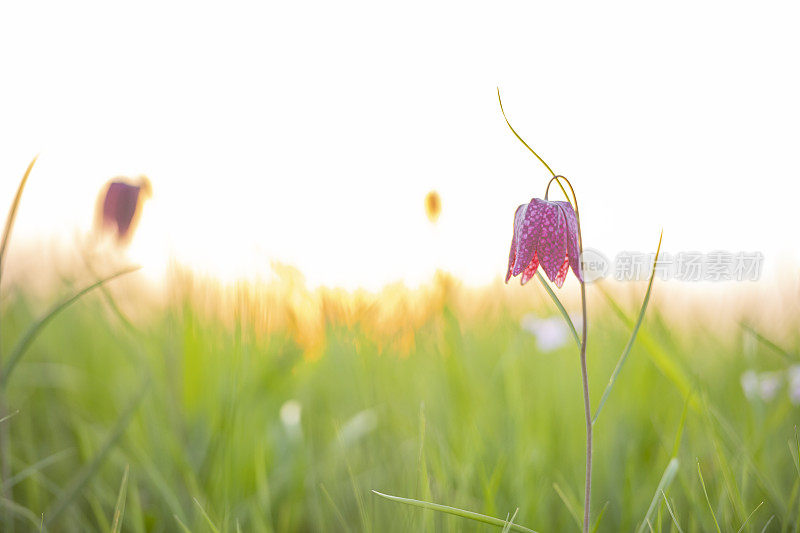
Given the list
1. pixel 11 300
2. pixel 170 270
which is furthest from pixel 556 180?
pixel 11 300

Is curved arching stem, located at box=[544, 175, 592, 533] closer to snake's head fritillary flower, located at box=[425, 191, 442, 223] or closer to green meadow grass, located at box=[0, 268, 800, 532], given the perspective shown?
green meadow grass, located at box=[0, 268, 800, 532]

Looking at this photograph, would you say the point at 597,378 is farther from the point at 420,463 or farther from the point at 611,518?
the point at 420,463

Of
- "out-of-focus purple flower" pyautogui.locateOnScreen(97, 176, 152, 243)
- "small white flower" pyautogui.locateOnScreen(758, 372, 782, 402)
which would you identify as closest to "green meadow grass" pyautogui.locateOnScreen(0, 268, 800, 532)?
"small white flower" pyautogui.locateOnScreen(758, 372, 782, 402)

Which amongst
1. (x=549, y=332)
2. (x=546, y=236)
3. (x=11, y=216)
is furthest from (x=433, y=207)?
(x=11, y=216)

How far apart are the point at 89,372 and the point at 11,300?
1.66 feet

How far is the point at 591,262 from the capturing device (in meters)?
0.96

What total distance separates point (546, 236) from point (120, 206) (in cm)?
134

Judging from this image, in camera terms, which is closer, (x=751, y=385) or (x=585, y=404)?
(x=585, y=404)

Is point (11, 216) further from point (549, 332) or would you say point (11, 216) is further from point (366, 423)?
point (549, 332)

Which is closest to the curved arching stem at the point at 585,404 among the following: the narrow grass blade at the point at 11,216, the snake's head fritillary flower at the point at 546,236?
the snake's head fritillary flower at the point at 546,236

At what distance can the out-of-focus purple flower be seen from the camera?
1.81 metres

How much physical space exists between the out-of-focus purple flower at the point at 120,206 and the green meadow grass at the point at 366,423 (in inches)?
8.3

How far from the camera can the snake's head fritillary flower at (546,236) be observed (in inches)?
37.6

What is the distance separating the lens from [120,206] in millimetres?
1807
